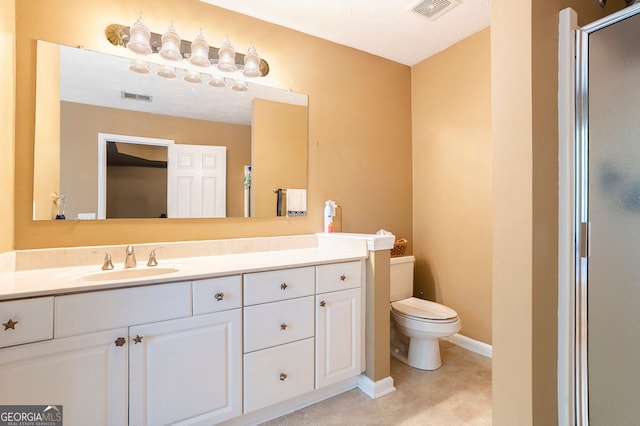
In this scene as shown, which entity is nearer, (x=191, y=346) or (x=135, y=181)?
(x=191, y=346)

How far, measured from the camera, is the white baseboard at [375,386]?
1835mm

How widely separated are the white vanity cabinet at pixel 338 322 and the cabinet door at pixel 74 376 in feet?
3.07

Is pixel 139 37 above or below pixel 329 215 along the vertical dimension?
above

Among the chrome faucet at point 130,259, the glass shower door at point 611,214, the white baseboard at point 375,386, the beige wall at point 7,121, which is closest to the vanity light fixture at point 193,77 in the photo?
the beige wall at point 7,121

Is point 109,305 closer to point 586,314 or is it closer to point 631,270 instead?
point 586,314

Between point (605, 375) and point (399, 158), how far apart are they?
6.69 ft

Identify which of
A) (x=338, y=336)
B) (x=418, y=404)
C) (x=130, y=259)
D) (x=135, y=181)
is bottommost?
(x=418, y=404)

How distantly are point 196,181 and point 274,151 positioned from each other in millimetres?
583

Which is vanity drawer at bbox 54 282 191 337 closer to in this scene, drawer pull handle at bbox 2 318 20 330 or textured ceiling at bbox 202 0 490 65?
drawer pull handle at bbox 2 318 20 330

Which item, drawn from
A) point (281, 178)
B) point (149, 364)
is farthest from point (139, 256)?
point (281, 178)

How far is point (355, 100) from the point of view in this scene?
255 cm

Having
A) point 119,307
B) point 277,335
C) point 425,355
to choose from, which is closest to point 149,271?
point 119,307

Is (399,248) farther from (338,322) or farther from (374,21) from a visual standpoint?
(374,21)

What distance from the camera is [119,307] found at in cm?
121
